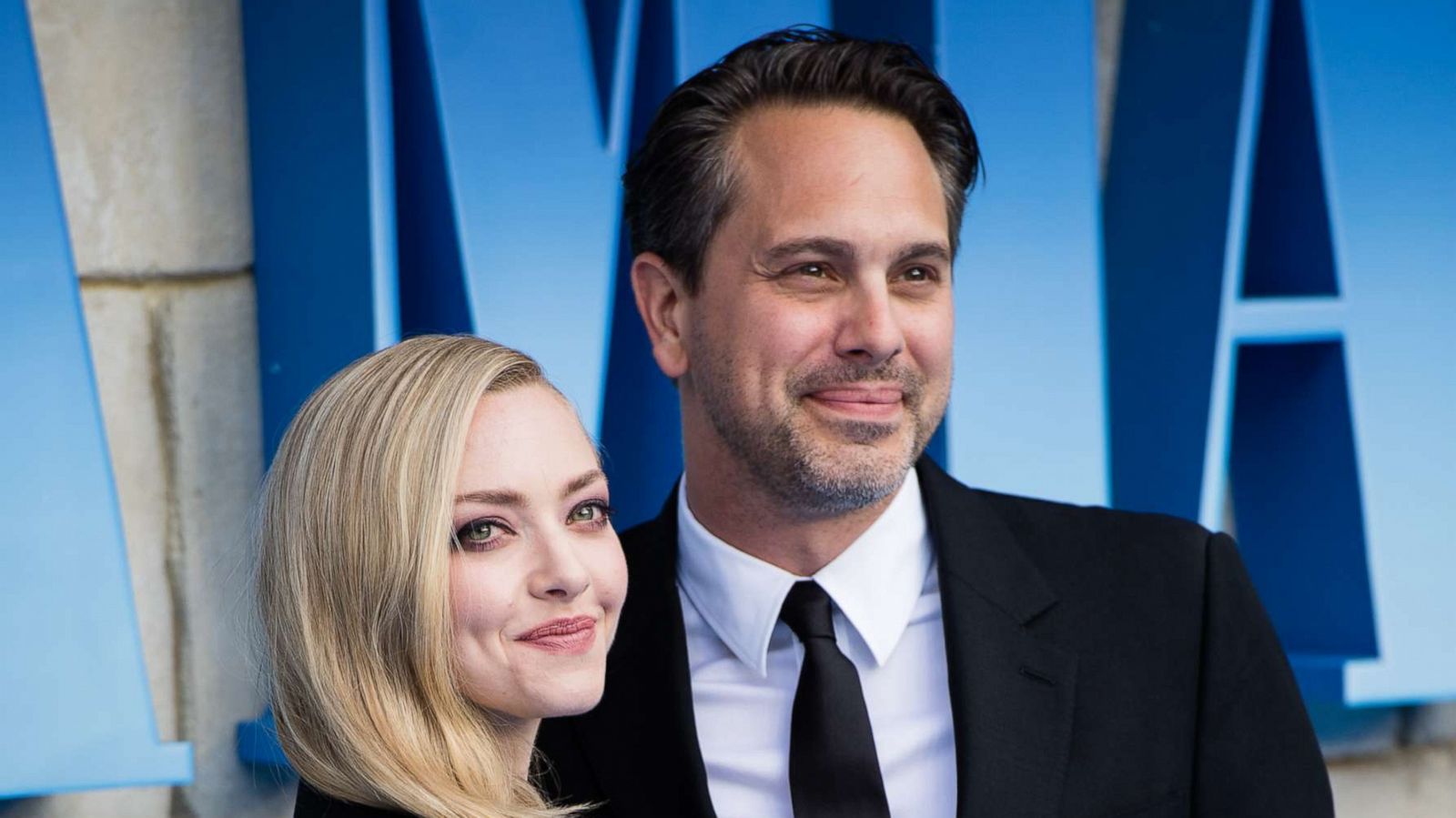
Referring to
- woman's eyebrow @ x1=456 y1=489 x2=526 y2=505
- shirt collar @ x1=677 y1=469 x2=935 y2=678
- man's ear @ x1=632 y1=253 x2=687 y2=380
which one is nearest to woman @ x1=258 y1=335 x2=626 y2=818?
woman's eyebrow @ x1=456 y1=489 x2=526 y2=505

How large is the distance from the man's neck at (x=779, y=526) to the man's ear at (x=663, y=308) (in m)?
0.19

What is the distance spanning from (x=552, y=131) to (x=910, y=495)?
0.98m

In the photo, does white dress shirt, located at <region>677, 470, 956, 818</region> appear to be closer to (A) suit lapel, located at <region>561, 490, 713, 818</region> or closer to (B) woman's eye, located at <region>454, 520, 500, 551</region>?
(A) suit lapel, located at <region>561, 490, 713, 818</region>

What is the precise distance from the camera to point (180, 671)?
2.83 m

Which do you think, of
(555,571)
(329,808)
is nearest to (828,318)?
(555,571)

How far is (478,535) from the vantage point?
1729 millimetres

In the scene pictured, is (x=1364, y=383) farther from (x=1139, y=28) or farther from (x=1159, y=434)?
(x=1139, y=28)

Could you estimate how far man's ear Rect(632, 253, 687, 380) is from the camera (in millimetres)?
2441

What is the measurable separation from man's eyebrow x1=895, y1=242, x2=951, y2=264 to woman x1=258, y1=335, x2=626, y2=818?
65cm

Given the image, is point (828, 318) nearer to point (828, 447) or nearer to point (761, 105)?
point (828, 447)

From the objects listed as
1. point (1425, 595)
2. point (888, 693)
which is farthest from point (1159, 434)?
point (888, 693)

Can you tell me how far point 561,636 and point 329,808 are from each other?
29 cm

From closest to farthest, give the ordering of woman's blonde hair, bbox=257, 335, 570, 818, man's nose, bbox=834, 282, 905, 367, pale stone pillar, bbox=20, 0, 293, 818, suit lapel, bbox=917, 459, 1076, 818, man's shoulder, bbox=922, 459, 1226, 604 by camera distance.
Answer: woman's blonde hair, bbox=257, 335, 570, 818
suit lapel, bbox=917, 459, 1076, 818
man's nose, bbox=834, 282, 905, 367
man's shoulder, bbox=922, 459, 1226, 604
pale stone pillar, bbox=20, 0, 293, 818

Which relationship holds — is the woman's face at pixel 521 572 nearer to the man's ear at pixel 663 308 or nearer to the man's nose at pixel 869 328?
the man's nose at pixel 869 328
